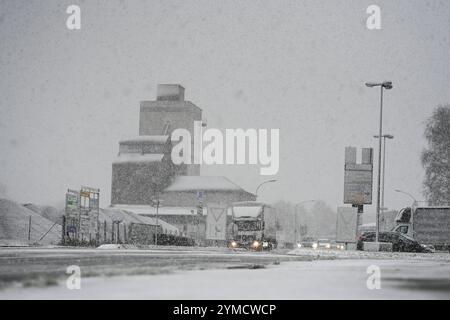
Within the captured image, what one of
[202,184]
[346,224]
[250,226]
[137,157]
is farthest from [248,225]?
[202,184]

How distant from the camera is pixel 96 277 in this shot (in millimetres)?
10391

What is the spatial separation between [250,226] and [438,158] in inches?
1146

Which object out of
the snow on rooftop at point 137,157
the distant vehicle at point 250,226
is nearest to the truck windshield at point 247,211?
the distant vehicle at point 250,226

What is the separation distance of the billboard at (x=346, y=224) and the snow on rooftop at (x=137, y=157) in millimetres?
85765

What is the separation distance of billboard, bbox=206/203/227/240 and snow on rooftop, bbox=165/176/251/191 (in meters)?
72.3

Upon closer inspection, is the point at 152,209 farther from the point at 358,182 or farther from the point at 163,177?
the point at 358,182

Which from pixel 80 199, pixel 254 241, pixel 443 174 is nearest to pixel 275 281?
pixel 80 199

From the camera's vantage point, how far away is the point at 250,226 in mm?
52000

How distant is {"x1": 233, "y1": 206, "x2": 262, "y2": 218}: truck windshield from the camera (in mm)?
51909

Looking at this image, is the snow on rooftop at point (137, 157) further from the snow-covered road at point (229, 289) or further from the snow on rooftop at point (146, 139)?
the snow-covered road at point (229, 289)

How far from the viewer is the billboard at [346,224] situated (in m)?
37.5

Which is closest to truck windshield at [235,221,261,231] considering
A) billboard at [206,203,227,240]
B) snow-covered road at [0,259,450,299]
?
billboard at [206,203,227,240]

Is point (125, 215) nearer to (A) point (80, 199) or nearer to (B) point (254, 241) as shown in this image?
(B) point (254, 241)
